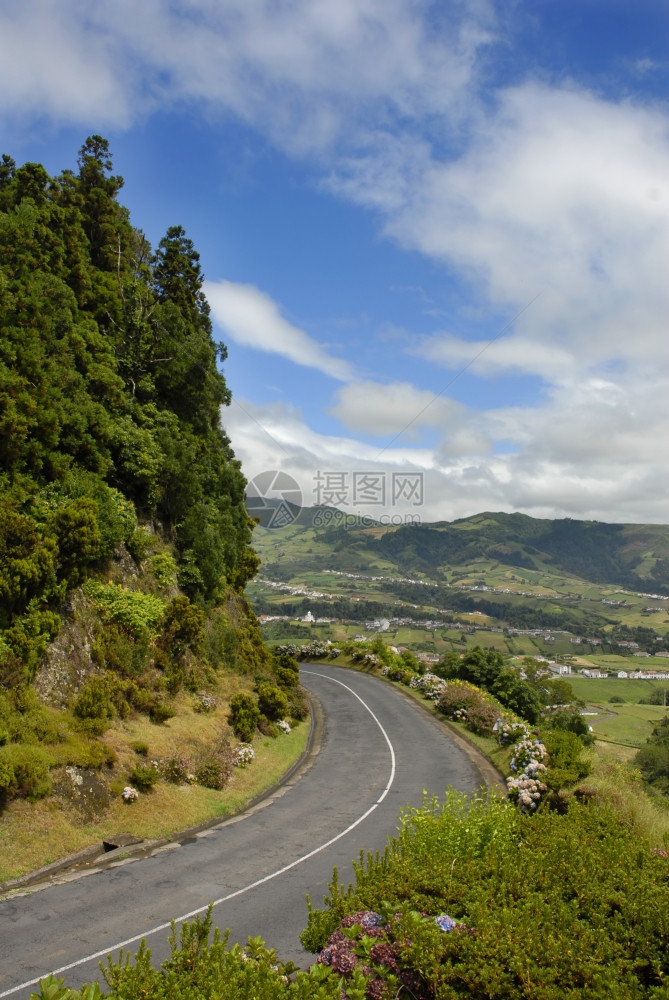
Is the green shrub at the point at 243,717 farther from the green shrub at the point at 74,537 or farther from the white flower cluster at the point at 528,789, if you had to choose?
the white flower cluster at the point at 528,789

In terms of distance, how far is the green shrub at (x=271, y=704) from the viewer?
2605cm

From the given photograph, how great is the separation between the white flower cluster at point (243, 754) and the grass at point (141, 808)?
229 mm

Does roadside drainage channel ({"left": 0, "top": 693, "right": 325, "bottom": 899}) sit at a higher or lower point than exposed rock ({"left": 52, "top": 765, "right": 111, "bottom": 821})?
lower

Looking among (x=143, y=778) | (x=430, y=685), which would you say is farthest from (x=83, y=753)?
(x=430, y=685)

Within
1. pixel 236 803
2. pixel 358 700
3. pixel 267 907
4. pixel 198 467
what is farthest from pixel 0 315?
pixel 358 700

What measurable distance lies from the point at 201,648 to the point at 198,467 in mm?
9220

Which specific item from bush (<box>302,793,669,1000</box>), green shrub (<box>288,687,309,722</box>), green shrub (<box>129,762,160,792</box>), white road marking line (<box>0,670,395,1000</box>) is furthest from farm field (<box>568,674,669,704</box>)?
bush (<box>302,793,669,1000</box>)

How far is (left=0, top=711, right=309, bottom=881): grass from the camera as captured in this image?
12172mm

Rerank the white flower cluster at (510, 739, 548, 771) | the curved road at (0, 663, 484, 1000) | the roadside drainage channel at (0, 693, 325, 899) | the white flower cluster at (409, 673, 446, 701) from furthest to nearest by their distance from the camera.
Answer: the white flower cluster at (409, 673, 446, 701)
the white flower cluster at (510, 739, 548, 771)
the roadside drainage channel at (0, 693, 325, 899)
the curved road at (0, 663, 484, 1000)

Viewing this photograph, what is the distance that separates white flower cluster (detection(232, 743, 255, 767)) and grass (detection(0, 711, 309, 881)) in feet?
0.75

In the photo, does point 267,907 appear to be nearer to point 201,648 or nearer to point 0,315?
point 201,648

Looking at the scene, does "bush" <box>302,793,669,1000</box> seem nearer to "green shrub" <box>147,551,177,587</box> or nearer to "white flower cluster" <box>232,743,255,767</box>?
"white flower cluster" <box>232,743,255,767</box>

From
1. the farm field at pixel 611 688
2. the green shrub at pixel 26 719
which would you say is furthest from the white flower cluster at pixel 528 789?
the farm field at pixel 611 688

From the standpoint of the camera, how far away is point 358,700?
3569cm
